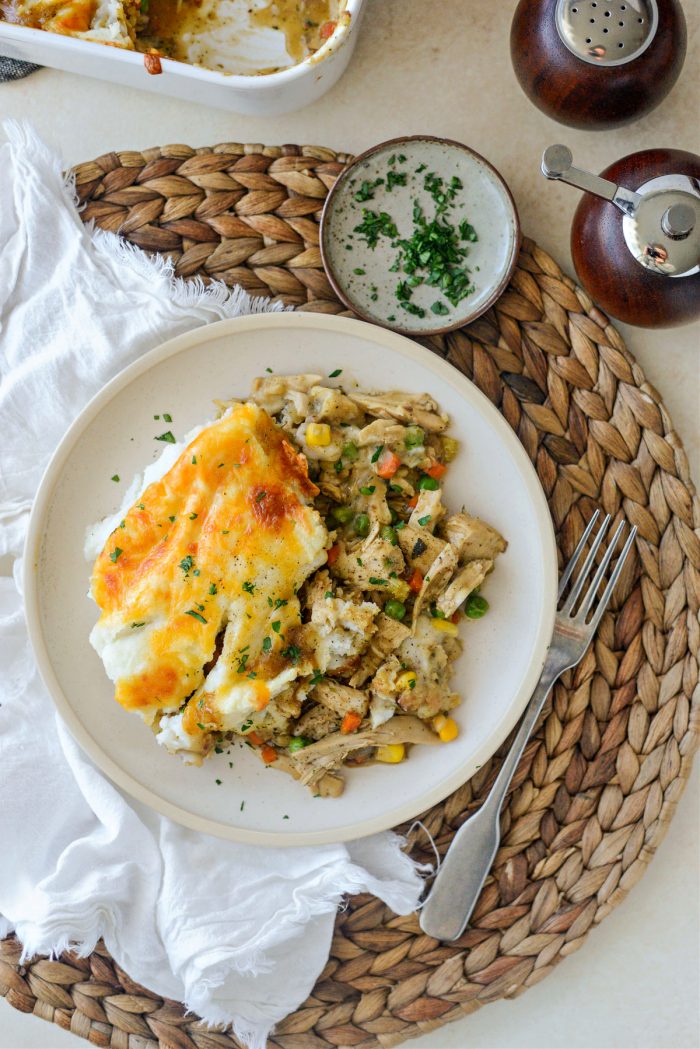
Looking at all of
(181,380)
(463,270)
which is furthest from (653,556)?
(181,380)

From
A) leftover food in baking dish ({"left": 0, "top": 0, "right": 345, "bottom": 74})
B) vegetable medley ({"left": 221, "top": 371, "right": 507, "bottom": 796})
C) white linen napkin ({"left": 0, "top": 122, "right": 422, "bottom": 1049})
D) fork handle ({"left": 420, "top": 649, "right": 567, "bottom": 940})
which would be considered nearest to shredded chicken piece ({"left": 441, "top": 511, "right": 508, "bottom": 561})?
vegetable medley ({"left": 221, "top": 371, "right": 507, "bottom": 796})

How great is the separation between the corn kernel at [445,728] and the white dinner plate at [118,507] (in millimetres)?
41

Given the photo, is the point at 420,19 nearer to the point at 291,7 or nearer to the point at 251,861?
the point at 291,7

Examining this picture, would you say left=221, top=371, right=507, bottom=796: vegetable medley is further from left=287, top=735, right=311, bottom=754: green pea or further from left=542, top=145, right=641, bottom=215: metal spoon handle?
left=542, top=145, right=641, bottom=215: metal spoon handle

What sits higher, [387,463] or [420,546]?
[387,463]

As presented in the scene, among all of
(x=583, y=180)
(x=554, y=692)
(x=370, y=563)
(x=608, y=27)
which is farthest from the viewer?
(x=554, y=692)

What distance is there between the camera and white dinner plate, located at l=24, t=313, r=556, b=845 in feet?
11.2

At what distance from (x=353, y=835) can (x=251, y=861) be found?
0.46 metres

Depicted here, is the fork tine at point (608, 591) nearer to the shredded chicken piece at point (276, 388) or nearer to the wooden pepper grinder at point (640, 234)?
the wooden pepper grinder at point (640, 234)

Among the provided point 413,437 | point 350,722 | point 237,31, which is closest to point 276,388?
point 413,437

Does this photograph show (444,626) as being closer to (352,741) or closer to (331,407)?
(352,741)

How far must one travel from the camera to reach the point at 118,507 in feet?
11.6

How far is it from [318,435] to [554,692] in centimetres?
138

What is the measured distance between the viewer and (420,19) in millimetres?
3754
